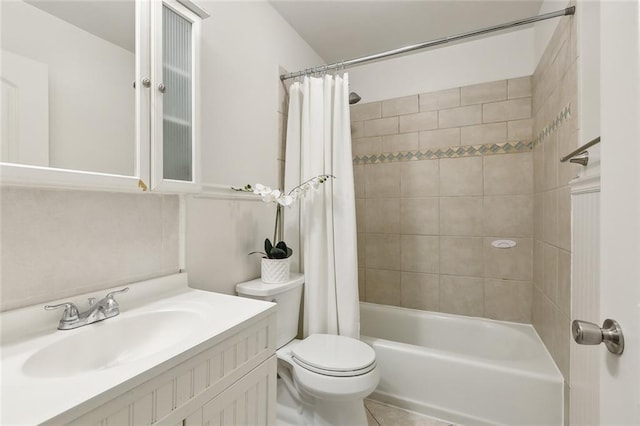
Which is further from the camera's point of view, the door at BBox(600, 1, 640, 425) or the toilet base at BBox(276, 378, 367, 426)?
the toilet base at BBox(276, 378, 367, 426)

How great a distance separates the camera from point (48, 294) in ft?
2.75

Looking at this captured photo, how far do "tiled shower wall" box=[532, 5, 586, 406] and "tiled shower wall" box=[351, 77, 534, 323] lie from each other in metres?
0.12

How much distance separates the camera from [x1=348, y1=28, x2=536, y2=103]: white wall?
209 cm

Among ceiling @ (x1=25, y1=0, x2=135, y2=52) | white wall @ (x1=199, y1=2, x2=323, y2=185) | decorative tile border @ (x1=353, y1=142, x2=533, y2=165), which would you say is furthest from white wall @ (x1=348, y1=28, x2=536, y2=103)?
ceiling @ (x1=25, y1=0, x2=135, y2=52)

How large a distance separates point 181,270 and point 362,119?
1983mm

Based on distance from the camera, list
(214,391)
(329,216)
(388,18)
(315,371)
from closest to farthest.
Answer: (214,391) < (315,371) < (329,216) < (388,18)

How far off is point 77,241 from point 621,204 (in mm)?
1288

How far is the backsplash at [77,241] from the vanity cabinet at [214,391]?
1.57ft

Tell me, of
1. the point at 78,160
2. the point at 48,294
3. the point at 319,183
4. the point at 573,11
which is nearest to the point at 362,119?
the point at 319,183

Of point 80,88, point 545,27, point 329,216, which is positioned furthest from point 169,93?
point 545,27

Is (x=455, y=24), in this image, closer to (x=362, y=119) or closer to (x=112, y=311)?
(x=362, y=119)

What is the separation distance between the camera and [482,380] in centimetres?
152

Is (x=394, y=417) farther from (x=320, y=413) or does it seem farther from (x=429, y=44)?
(x=429, y=44)

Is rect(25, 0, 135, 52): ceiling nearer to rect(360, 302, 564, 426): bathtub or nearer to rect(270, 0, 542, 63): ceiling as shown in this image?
rect(270, 0, 542, 63): ceiling
